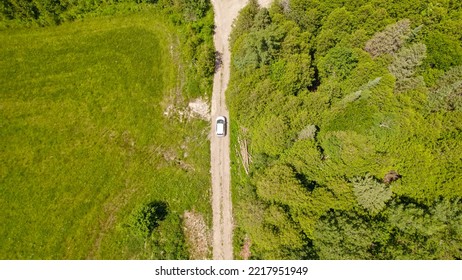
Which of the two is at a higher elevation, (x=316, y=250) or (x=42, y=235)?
(x=42, y=235)

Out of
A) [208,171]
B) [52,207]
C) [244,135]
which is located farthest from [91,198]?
[244,135]

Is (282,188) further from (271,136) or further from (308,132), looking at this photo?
(308,132)

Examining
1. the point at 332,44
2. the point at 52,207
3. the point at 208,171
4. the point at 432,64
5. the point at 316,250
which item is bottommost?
the point at 316,250

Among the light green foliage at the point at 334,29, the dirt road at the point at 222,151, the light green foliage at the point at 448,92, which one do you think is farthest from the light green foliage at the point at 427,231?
the light green foliage at the point at 334,29

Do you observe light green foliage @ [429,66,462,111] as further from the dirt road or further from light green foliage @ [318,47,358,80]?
the dirt road

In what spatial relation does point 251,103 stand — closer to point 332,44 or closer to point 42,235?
point 332,44

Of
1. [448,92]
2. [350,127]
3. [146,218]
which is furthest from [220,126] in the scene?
[448,92]
